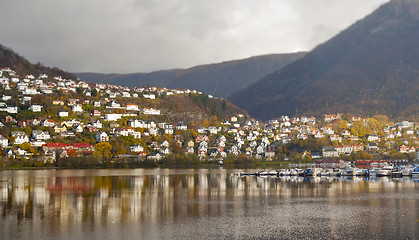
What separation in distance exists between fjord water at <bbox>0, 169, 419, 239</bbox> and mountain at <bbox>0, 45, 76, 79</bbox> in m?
143

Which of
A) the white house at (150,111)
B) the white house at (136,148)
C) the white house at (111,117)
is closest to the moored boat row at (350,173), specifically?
the white house at (136,148)

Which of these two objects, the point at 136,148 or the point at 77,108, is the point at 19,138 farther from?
the point at 77,108

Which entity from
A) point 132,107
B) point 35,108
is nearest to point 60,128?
point 35,108

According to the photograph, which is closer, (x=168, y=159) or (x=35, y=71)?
(x=168, y=159)

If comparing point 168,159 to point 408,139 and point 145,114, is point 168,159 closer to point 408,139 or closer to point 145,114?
point 145,114

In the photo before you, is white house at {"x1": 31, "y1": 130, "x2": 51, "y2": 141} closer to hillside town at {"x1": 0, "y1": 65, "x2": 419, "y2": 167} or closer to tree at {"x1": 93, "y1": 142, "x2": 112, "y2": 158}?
hillside town at {"x1": 0, "y1": 65, "x2": 419, "y2": 167}

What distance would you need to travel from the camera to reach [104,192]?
161 feet

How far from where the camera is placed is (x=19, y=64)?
189 meters

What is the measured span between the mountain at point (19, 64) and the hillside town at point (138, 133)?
8019 millimetres

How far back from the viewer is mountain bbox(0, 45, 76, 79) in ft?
605

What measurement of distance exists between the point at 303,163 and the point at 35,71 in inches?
4766

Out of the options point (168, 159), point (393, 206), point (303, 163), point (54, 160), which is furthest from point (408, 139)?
point (393, 206)

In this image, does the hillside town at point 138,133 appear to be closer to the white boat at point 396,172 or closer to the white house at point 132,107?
the white house at point 132,107

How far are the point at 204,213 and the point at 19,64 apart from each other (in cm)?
17288
